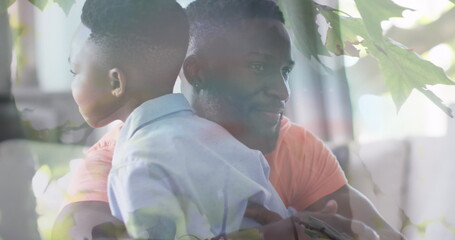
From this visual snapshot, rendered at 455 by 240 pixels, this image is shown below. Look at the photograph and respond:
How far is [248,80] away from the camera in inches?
35.9

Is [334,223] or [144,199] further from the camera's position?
[334,223]

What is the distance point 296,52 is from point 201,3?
0.17 metres

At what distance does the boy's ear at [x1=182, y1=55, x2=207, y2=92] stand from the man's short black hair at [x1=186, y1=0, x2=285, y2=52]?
2 cm

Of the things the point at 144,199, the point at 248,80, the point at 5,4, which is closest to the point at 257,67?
the point at 248,80

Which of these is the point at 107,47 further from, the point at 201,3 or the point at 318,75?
the point at 318,75

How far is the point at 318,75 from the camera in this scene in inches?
37.9

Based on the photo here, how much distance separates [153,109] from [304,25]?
0.89 ft

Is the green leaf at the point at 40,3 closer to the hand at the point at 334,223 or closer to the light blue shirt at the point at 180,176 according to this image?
the light blue shirt at the point at 180,176

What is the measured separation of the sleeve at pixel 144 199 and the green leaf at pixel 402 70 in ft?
1.29

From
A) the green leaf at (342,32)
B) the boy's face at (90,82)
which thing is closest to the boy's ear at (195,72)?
the boy's face at (90,82)

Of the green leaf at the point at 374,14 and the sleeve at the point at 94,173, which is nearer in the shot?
the sleeve at the point at 94,173

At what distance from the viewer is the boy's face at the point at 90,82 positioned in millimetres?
875

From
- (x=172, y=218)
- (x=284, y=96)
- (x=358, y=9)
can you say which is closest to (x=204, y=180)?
(x=172, y=218)

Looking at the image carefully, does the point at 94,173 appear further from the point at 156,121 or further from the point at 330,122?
the point at 330,122
